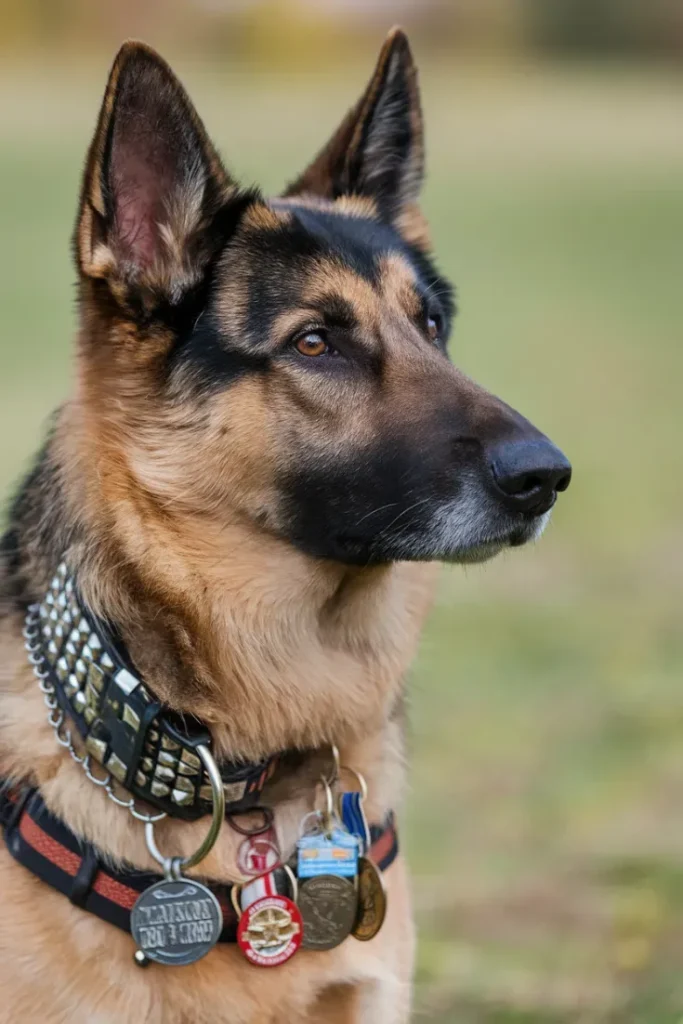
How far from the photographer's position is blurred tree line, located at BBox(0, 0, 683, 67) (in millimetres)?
40444

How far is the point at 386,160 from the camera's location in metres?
3.66

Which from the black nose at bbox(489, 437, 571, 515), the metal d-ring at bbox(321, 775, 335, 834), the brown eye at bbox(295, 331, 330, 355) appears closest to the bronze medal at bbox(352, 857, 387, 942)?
the metal d-ring at bbox(321, 775, 335, 834)

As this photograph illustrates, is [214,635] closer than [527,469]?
No

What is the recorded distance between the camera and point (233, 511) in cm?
301

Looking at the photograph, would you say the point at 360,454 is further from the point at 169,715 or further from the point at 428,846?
the point at 428,846

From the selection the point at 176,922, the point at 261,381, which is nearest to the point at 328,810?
the point at 176,922

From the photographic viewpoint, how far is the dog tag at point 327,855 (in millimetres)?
2824

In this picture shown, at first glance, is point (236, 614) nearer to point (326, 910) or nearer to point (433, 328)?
point (326, 910)

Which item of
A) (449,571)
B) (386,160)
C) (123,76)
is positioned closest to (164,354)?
(123,76)

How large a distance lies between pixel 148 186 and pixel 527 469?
1.16 meters

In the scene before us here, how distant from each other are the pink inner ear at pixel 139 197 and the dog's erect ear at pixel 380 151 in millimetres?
774

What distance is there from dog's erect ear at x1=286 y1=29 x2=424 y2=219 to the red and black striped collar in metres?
2.00

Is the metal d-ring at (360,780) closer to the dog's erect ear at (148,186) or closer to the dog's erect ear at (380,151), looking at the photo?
the dog's erect ear at (148,186)

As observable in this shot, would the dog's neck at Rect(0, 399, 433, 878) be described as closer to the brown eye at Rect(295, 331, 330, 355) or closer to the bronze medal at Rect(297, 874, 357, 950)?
the bronze medal at Rect(297, 874, 357, 950)
